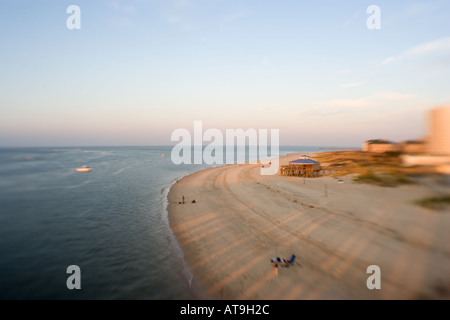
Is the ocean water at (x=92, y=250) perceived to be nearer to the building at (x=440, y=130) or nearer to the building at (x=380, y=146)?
the building at (x=440, y=130)

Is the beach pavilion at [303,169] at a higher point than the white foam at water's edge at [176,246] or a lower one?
higher

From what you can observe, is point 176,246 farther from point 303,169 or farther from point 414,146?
point 303,169

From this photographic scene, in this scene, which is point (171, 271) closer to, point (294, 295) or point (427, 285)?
point (294, 295)

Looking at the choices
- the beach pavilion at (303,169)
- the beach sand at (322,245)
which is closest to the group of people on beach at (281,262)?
the beach sand at (322,245)

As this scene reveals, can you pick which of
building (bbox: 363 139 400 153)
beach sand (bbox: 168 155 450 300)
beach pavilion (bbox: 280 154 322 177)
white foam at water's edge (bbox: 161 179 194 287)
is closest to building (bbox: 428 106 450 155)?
beach sand (bbox: 168 155 450 300)

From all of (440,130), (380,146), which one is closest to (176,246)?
(440,130)

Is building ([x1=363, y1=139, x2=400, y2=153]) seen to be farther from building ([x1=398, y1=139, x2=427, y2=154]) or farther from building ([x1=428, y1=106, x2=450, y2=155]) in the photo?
building ([x1=428, y1=106, x2=450, y2=155])
